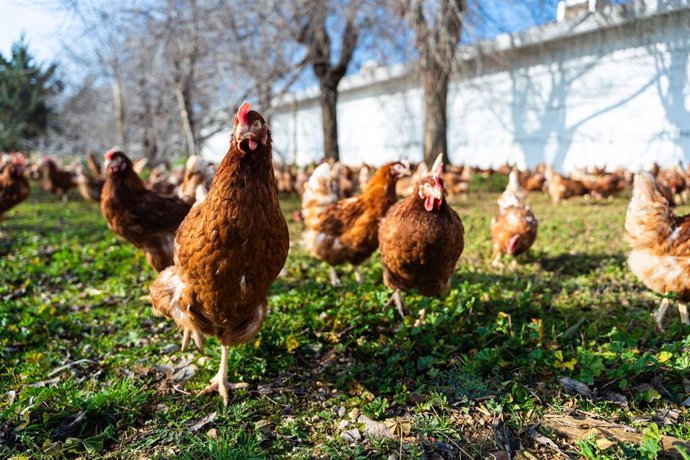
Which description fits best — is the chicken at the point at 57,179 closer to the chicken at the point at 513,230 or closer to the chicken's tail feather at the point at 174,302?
the chicken's tail feather at the point at 174,302

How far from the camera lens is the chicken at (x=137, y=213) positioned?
422 cm

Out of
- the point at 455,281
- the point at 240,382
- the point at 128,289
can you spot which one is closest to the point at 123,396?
the point at 240,382

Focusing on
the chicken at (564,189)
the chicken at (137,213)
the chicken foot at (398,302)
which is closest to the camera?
the chicken foot at (398,302)

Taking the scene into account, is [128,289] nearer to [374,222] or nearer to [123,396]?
[123,396]

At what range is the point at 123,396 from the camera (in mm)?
2492

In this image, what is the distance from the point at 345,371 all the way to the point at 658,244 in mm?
2726

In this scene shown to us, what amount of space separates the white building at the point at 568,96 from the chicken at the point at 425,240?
579 cm

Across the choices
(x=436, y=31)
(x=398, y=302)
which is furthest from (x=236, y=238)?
(x=436, y=31)

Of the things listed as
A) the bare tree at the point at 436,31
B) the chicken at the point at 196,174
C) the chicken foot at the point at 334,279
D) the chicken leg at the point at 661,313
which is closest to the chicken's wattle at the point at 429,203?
the chicken foot at the point at 334,279

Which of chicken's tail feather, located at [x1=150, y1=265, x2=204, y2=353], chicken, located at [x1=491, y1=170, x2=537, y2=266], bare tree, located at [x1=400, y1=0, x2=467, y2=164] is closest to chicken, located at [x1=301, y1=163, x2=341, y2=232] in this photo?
chicken, located at [x1=491, y1=170, x2=537, y2=266]

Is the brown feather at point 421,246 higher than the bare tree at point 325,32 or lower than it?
lower

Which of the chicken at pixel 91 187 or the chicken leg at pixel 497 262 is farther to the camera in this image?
the chicken at pixel 91 187

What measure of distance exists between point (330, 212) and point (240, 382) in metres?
2.35

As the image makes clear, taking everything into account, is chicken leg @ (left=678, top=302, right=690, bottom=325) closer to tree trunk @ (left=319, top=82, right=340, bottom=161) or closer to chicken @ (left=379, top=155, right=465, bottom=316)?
chicken @ (left=379, top=155, right=465, bottom=316)
